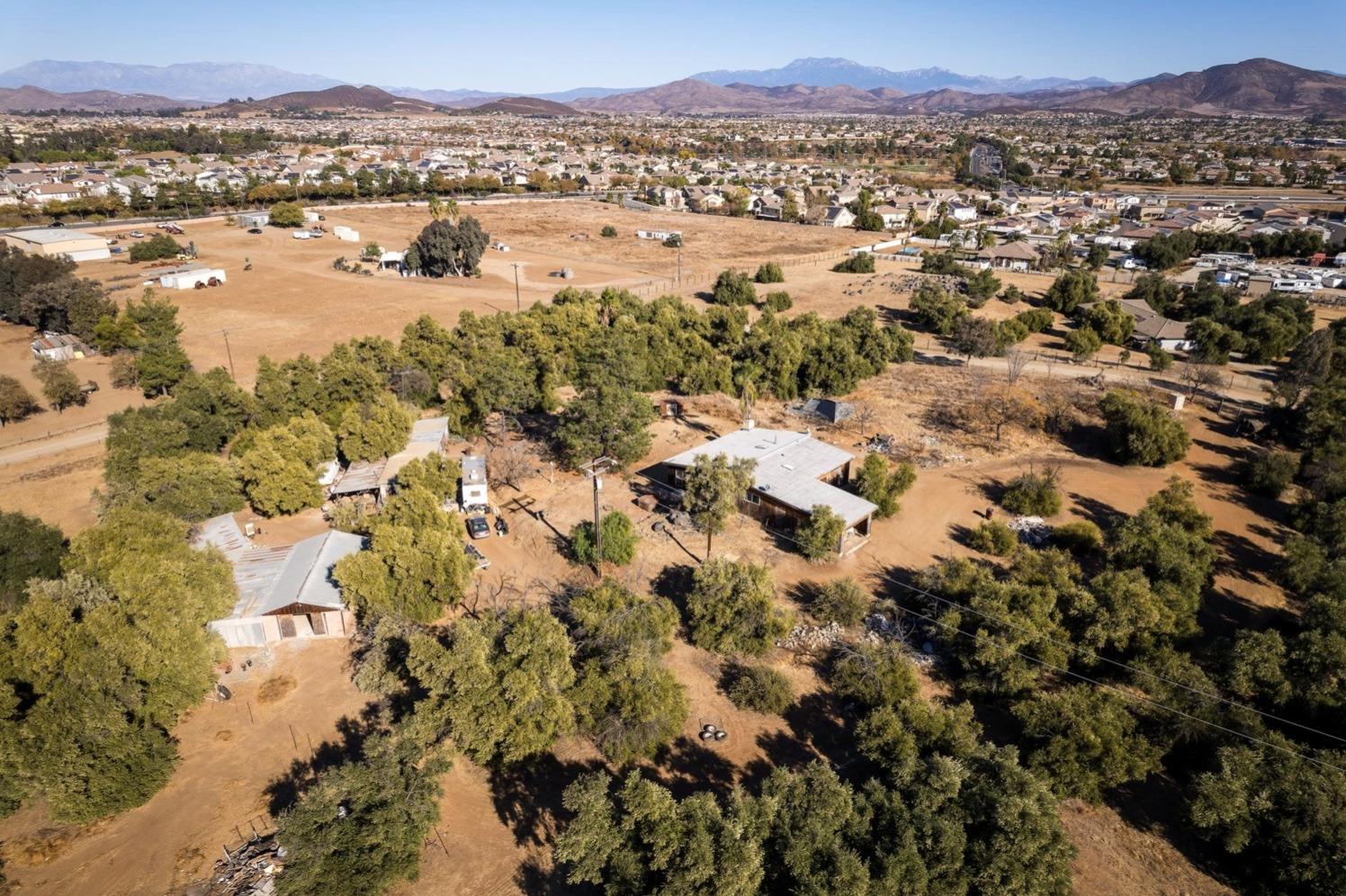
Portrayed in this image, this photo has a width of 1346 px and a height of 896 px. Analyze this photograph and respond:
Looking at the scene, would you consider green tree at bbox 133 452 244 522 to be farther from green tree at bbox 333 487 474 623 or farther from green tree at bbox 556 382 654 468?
green tree at bbox 556 382 654 468

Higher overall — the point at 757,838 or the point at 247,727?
the point at 757,838

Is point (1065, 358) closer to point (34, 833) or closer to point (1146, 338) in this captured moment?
point (1146, 338)

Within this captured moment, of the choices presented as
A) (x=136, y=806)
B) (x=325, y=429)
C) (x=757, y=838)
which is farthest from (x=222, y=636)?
(x=757, y=838)

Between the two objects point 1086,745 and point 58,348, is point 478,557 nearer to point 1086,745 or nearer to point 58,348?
point 1086,745

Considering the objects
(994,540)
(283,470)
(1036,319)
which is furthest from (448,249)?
(994,540)

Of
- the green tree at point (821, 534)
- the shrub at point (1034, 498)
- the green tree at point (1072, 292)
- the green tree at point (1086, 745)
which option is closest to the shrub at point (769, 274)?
the green tree at point (1072, 292)

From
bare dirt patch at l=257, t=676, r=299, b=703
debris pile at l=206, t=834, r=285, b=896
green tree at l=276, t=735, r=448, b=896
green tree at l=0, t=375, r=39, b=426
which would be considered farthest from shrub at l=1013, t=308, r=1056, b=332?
green tree at l=0, t=375, r=39, b=426

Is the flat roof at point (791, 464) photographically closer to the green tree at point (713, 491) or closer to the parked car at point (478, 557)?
the green tree at point (713, 491)
